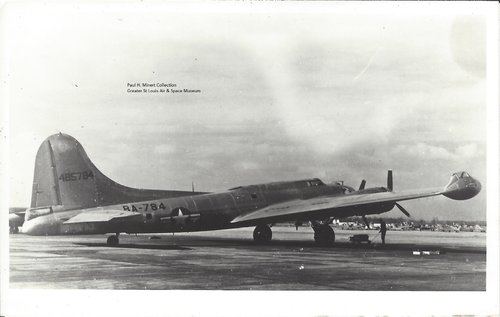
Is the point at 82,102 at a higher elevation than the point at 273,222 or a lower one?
higher

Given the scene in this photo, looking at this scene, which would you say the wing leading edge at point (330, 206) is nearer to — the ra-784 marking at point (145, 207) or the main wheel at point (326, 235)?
the main wheel at point (326, 235)

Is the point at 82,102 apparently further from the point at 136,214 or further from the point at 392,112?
the point at 392,112

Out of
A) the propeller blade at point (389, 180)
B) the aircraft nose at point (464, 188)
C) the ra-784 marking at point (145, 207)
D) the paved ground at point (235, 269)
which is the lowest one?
Answer: the paved ground at point (235, 269)

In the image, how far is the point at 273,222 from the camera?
2659 cm

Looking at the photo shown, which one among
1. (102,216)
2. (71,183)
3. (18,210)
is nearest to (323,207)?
(102,216)

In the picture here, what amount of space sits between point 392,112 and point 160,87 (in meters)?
8.18

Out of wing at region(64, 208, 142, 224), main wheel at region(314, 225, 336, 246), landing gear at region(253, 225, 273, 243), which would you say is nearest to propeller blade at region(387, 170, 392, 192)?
main wheel at region(314, 225, 336, 246)

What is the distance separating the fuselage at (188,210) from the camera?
22234 mm

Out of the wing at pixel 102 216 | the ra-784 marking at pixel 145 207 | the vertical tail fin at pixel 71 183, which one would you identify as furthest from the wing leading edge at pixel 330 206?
the wing at pixel 102 216

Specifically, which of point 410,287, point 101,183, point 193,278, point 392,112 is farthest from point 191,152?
point 410,287

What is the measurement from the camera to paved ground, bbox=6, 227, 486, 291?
18.0m

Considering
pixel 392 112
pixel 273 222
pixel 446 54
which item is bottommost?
pixel 273 222

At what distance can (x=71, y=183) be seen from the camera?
2333cm

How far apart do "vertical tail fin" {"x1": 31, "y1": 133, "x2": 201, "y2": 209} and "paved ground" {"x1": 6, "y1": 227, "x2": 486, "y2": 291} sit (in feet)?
5.66
